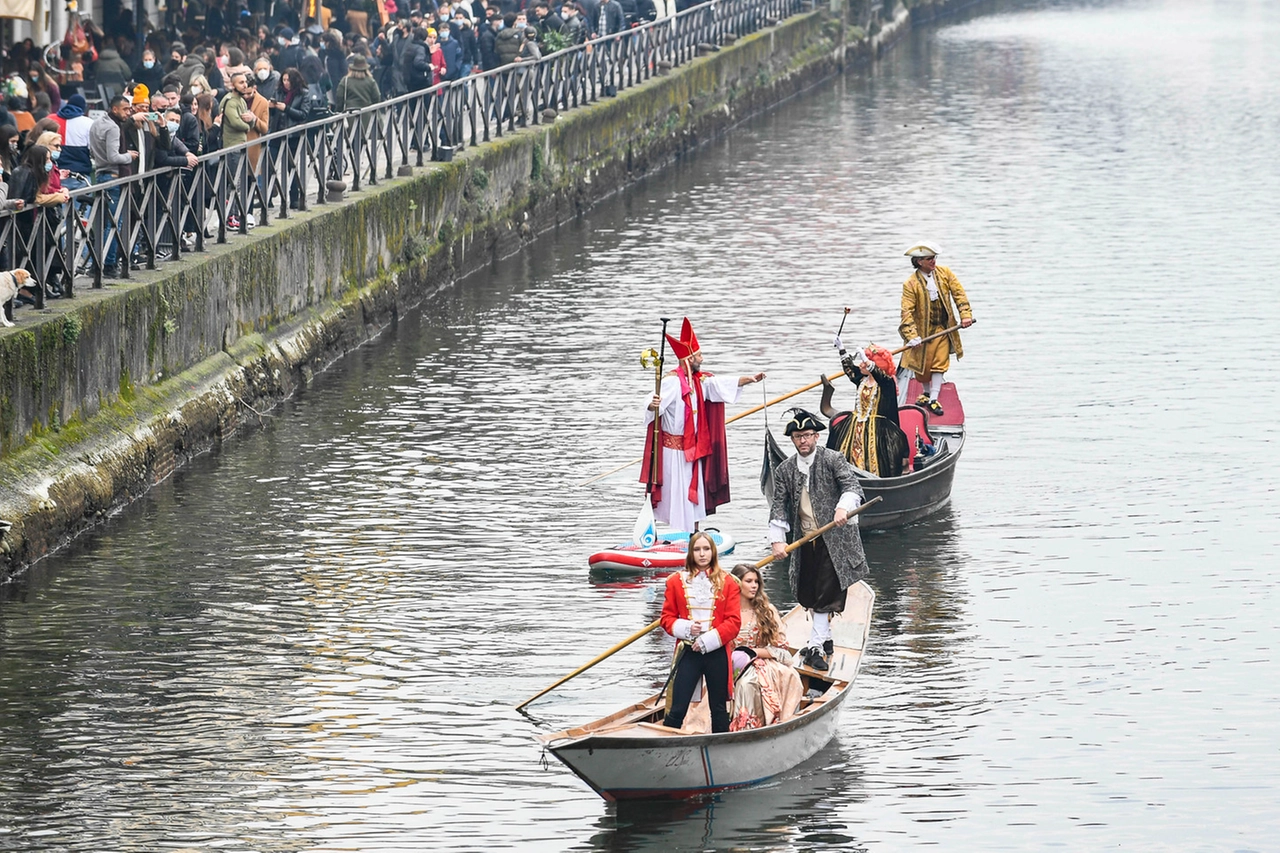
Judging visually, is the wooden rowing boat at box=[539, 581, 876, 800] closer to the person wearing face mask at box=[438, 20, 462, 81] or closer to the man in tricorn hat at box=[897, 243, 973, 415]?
the man in tricorn hat at box=[897, 243, 973, 415]

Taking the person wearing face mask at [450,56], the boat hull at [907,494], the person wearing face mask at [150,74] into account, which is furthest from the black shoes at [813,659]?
the person wearing face mask at [450,56]

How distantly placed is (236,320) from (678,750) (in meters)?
10.8

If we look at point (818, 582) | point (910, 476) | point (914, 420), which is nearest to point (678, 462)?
point (910, 476)

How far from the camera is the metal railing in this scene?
59.4 ft

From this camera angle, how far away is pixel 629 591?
1653 cm

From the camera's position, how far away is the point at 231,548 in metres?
17.6

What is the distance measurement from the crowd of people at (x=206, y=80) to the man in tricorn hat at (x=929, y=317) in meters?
6.66

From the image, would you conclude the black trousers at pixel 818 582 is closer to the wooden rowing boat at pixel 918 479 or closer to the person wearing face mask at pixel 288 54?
the wooden rowing boat at pixel 918 479

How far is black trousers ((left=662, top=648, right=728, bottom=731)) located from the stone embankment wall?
5.99m

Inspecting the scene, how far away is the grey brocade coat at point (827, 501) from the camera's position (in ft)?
45.8

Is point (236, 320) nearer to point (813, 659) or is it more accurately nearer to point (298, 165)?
point (298, 165)

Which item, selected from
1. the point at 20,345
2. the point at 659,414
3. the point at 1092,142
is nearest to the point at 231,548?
the point at 20,345

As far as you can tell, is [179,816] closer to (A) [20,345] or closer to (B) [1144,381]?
(A) [20,345]

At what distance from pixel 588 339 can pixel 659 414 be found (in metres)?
9.96
